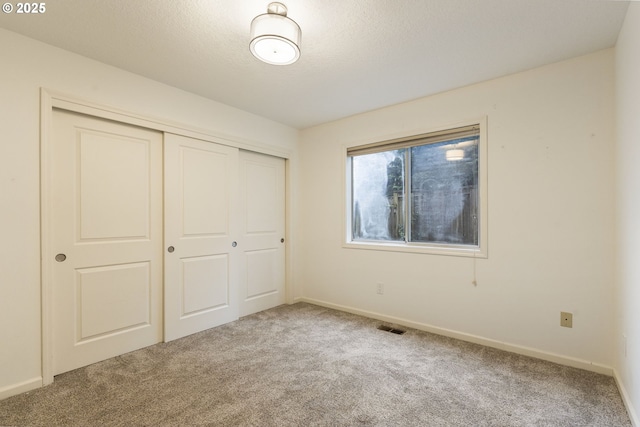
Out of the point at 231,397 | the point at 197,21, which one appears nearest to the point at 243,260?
the point at 231,397

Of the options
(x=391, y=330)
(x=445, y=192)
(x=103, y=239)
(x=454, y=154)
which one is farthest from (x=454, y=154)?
(x=103, y=239)

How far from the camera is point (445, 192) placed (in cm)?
313

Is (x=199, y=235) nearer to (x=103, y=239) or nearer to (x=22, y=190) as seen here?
(x=103, y=239)

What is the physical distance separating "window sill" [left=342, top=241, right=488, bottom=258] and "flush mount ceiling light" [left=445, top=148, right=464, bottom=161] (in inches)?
35.7

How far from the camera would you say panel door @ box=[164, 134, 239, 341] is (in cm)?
289

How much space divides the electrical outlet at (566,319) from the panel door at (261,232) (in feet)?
9.85

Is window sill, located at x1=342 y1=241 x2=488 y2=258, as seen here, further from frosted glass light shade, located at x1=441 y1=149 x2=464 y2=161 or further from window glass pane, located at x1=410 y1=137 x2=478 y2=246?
frosted glass light shade, located at x1=441 y1=149 x2=464 y2=161

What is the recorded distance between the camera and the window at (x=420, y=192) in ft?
9.71

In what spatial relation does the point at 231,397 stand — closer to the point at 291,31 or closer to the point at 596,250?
the point at 291,31

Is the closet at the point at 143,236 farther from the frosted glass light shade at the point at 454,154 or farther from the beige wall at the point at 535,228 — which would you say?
the frosted glass light shade at the point at 454,154

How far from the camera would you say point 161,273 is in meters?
2.85

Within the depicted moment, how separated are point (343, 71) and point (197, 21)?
119cm

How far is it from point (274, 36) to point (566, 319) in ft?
9.79

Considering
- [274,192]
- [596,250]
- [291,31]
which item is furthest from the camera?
[274,192]
